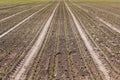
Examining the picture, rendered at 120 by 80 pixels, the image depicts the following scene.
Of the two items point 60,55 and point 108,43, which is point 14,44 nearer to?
point 60,55

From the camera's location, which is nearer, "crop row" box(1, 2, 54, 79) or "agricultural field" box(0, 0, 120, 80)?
"agricultural field" box(0, 0, 120, 80)

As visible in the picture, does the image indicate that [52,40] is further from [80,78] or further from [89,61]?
[80,78]

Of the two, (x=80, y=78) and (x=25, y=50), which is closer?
(x=80, y=78)

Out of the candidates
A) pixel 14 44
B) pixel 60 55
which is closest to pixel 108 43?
pixel 60 55

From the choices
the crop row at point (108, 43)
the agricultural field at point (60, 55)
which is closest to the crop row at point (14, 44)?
the agricultural field at point (60, 55)

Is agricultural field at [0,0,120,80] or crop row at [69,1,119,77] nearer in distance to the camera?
agricultural field at [0,0,120,80]

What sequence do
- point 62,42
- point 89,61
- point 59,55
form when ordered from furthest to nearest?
point 62,42 < point 59,55 < point 89,61

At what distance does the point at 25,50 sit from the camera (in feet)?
32.3

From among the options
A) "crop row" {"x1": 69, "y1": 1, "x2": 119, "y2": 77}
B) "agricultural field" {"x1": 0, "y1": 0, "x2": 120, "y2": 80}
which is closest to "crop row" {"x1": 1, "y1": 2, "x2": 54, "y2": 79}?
"agricultural field" {"x1": 0, "y1": 0, "x2": 120, "y2": 80}

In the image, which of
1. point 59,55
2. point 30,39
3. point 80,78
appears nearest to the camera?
point 80,78

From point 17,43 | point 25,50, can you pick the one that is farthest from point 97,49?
point 17,43

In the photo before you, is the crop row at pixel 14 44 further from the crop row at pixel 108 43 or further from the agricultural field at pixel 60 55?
the crop row at pixel 108 43

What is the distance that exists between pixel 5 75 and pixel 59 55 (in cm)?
270

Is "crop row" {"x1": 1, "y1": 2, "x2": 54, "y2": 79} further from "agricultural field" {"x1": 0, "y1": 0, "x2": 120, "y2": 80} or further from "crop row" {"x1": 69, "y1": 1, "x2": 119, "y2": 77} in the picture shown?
"crop row" {"x1": 69, "y1": 1, "x2": 119, "y2": 77}
